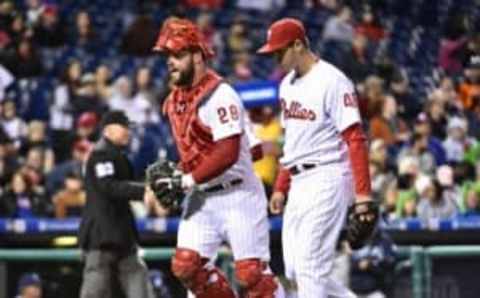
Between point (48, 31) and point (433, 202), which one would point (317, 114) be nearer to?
point (433, 202)

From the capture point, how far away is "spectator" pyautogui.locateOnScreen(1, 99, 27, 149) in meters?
17.1

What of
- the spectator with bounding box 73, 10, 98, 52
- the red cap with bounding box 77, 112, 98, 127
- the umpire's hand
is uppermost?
the spectator with bounding box 73, 10, 98, 52

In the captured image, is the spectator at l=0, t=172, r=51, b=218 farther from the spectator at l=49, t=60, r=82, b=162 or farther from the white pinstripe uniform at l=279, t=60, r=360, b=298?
the white pinstripe uniform at l=279, t=60, r=360, b=298

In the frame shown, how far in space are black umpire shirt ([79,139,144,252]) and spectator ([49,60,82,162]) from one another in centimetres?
523

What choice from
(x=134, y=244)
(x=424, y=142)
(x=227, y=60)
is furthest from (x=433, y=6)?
(x=134, y=244)

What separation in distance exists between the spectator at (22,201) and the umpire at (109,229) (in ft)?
10.7

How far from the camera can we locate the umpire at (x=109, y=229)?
11711mm

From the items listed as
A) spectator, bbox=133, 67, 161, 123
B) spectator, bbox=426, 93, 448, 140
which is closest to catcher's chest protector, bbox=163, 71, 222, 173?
spectator, bbox=133, 67, 161, 123

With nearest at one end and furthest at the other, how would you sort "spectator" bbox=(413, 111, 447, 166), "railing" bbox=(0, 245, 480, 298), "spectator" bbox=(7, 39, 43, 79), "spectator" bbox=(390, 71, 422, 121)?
"railing" bbox=(0, 245, 480, 298), "spectator" bbox=(413, 111, 447, 166), "spectator" bbox=(7, 39, 43, 79), "spectator" bbox=(390, 71, 422, 121)

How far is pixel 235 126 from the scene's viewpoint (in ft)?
31.4

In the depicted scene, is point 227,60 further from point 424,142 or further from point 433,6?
point 433,6

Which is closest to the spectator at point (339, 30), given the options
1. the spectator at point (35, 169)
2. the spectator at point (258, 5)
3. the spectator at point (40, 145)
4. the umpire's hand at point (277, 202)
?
the spectator at point (258, 5)

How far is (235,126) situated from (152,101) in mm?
8419

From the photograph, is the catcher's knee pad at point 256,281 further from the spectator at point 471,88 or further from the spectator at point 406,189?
the spectator at point 471,88
